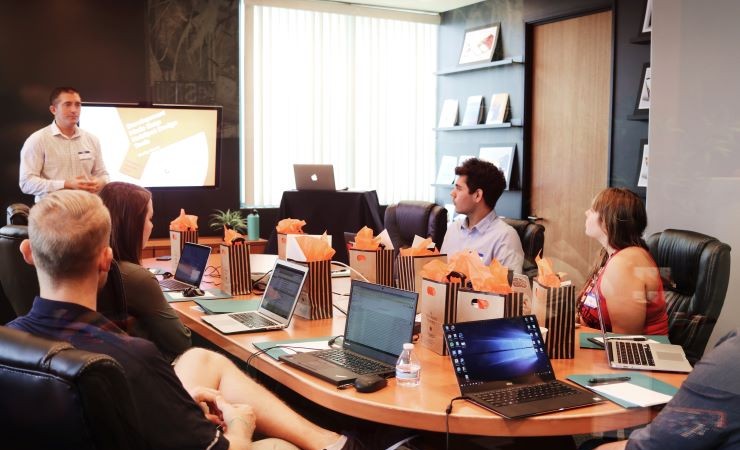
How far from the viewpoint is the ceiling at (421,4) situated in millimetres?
6887

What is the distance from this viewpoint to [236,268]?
11.1 feet

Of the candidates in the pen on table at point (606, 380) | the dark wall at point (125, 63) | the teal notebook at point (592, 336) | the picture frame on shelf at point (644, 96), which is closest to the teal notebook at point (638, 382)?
the pen on table at point (606, 380)

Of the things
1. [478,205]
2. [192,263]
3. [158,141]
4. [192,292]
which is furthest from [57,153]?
[478,205]

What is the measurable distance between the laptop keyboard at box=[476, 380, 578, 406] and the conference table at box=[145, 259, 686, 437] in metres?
0.06

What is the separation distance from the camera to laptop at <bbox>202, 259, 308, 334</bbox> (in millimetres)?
2763

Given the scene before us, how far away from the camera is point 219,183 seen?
21.1 ft

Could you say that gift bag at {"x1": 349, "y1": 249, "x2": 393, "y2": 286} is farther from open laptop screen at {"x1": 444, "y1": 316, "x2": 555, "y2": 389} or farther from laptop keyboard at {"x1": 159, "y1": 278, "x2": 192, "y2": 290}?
open laptop screen at {"x1": 444, "y1": 316, "x2": 555, "y2": 389}

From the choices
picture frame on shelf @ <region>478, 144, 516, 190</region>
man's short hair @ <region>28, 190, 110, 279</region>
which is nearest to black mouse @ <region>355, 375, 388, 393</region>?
man's short hair @ <region>28, 190, 110, 279</region>

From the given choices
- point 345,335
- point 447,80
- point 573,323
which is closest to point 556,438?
point 573,323

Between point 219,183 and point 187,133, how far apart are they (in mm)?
523

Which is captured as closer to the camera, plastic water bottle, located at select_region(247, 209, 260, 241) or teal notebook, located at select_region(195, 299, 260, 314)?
teal notebook, located at select_region(195, 299, 260, 314)

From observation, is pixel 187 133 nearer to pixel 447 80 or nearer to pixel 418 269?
pixel 447 80

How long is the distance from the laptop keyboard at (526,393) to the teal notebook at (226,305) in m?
1.35

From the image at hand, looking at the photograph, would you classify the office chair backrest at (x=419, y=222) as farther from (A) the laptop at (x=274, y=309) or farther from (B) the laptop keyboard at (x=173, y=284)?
(A) the laptop at (x=274, y=309)
